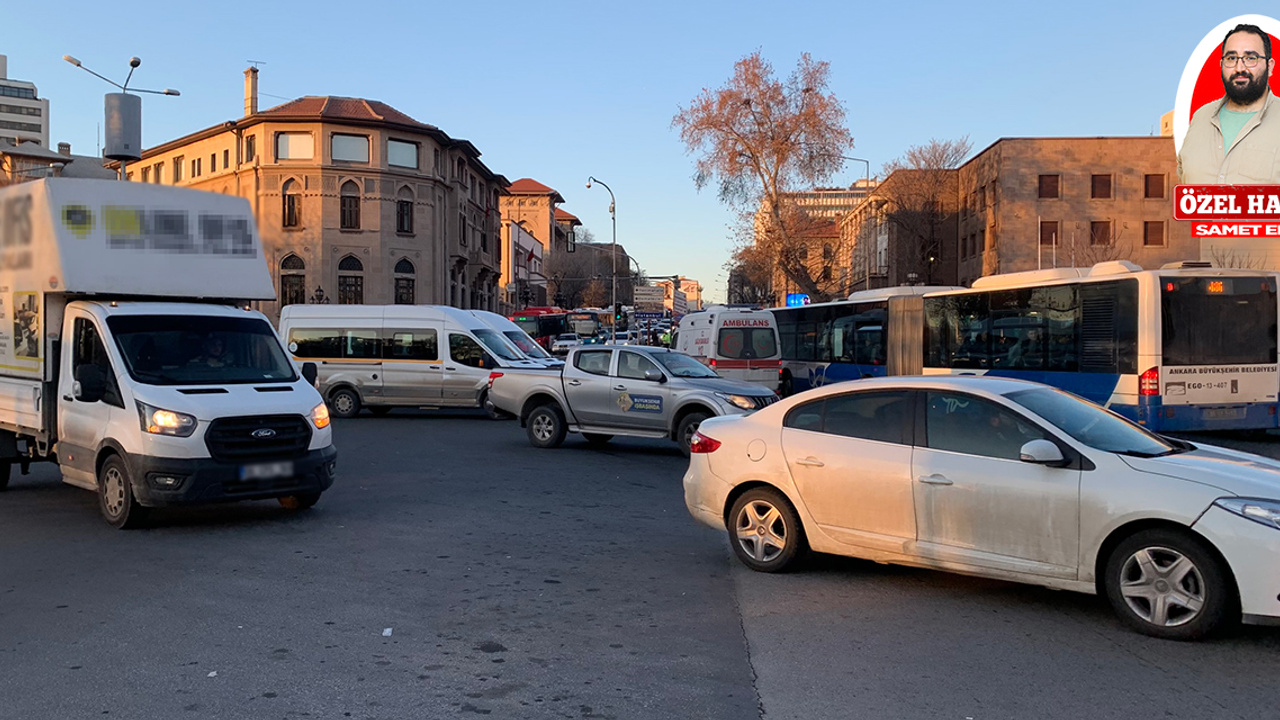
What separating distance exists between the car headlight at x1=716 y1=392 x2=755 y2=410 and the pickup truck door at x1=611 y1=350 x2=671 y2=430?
93 cm

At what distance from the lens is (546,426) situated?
16734 mm

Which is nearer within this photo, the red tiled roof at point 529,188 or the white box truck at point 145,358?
the white box truck at point 145,358

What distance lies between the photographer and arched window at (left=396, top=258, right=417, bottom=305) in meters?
59.8

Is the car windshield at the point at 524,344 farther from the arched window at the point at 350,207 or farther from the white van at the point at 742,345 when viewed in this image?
the arched window at the point at 350,207

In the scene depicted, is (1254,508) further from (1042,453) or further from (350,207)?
(350,207)

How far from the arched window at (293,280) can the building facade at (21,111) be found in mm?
108517

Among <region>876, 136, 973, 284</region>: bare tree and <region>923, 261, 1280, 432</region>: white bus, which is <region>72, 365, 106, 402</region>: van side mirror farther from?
<region>876, 136, 973, 284</region>: bare tree

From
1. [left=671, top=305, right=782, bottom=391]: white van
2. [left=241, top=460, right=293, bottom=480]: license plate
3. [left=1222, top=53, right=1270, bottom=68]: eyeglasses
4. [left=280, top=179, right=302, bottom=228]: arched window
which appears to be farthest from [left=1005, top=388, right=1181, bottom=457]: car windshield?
[left=280, top=179, right=302, bottom=228]: arched window

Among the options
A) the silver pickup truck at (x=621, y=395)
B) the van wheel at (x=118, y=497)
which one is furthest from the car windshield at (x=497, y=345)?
the van wheel at (x=118, y=497)

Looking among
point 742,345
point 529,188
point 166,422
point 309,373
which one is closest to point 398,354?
point 742,345

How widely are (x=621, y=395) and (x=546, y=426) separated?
157 cm

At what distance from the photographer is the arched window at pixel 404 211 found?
5928 centimetres

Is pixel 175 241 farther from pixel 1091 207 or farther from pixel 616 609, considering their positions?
pixel 1091 207

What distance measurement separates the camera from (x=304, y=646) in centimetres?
581
